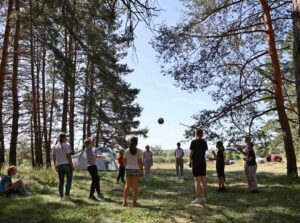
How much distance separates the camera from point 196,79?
17.1 m

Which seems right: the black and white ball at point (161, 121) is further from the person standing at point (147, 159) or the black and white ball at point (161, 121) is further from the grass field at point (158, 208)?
the grass field at point (158, 208)

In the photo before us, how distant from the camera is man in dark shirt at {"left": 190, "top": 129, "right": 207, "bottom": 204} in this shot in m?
10.4

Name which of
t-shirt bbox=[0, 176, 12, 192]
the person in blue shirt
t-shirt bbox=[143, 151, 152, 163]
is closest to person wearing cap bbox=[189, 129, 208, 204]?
the person in blue shirt

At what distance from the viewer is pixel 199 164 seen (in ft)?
34.2

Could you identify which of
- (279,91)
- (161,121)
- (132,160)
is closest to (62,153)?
(132,160)

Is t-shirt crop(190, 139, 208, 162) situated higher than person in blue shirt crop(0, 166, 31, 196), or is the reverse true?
t-shirt crop(190, 139, 208, 162)

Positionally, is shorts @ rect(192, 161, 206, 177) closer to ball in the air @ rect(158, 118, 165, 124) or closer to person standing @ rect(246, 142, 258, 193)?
person standing @ rect(246, 142, 258, 193)

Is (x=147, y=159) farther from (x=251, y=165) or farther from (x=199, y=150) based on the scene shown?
(x=199, y=150)

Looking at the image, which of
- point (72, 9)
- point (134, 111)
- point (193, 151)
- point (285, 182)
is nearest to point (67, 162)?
point (193, 151)

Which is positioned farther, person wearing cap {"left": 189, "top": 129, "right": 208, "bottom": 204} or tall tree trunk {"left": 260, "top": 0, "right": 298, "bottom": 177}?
tall tree trunk {"left": 260, "top": 0, "right": 298, "bottom": 177}

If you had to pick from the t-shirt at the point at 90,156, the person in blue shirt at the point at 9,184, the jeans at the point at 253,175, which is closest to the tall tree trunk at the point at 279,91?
the jeans at the point at 253,175

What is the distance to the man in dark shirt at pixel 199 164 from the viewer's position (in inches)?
410

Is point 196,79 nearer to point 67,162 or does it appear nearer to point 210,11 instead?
point 210,11

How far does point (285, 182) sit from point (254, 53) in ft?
18.3
